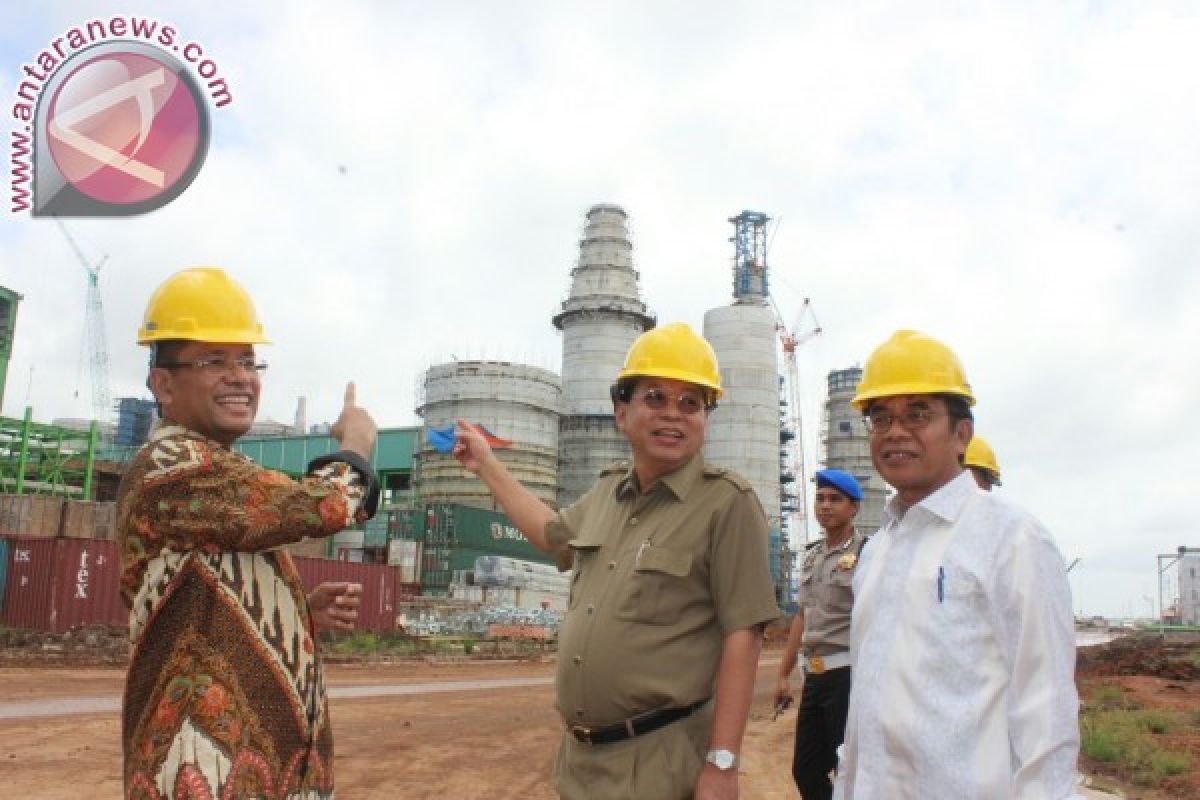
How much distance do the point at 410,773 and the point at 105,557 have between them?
741 inches

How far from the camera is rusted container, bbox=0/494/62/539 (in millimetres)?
30188

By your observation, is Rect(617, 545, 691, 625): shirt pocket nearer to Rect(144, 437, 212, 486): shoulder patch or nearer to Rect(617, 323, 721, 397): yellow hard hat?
Rect(617, 323, 721, 397): yellow hard hat

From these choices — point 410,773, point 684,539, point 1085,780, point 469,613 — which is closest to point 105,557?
point 469,613

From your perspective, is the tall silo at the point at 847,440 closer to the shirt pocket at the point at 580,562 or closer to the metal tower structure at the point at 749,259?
the metal tower structure at the point at 749,259

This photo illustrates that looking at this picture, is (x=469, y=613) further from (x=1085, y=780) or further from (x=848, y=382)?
(x=848, y=382)

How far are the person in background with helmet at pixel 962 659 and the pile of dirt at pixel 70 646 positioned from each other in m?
21.2

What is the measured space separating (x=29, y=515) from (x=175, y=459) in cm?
3276

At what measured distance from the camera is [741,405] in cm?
6094

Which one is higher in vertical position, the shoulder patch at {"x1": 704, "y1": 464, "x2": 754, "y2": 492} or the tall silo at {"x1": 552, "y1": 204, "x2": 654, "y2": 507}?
the tall silo at {"x1": 552, "y1": 204, "x2": 654, "y2": 507}

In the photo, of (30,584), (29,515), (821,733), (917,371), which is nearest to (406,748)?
(821,733)

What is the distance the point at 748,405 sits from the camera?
60.9m

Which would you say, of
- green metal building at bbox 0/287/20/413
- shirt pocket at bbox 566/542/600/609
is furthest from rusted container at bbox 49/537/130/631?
shirt pocket at bbox 566/542/600/609

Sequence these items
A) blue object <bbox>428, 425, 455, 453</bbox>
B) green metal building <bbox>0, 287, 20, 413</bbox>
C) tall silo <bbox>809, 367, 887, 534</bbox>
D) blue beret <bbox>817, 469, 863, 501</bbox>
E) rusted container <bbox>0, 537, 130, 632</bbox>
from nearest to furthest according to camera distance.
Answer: blue object <bbox>428, 425, 455, 453</bbox>, blue beret <bbox>817, 469, 863, 501</bbox>, rusted container <bbox>0, 537, 130, 632</bbox>, green metal building <bbox>0, 287, 20, 413</bbox>, tall silo <bbox>809, 367, 887, 534</bbox>

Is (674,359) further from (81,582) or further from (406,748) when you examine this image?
(81,582)
